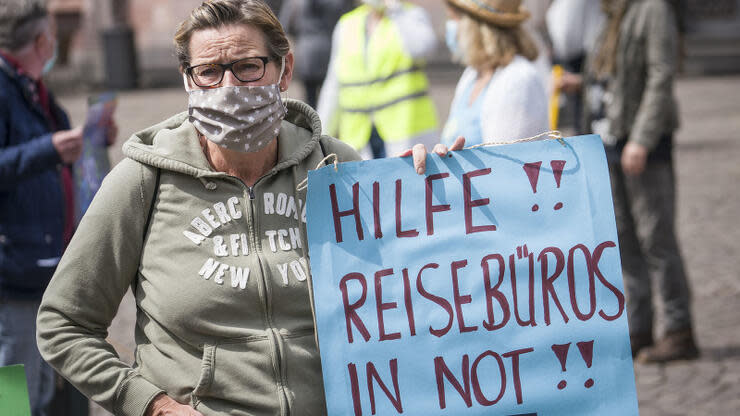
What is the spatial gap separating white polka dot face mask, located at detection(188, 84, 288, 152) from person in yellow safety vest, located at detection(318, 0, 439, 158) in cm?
306

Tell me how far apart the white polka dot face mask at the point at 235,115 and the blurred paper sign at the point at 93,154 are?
1211 mm

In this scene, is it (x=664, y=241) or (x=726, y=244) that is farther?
(x=726, y=244)

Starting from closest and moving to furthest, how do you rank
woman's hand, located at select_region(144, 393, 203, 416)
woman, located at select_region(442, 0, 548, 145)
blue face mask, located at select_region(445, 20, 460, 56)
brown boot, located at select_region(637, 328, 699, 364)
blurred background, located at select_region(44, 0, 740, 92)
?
1. woman's hand, located at select_region(144, 393, 203, 416)
2. woman, located at select_region(442, 0, 548, 145)
3. blue face mask, located at select_region(445, 20, 460, 56)
4. brown boot, located at select_region(637, 328, 699, 364)
5. blurred background, located at select_region(44, 0, 740, 92)

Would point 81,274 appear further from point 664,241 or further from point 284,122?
point 664,241

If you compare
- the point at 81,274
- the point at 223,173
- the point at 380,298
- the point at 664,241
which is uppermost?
the point at 223,173

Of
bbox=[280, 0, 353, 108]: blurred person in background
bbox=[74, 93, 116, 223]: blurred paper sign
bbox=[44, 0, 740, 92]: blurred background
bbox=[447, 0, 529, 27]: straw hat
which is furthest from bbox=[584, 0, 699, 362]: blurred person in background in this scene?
bbox=[44, 0, 740, 92]: blurred background

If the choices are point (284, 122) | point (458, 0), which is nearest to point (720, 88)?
point (458, 0)

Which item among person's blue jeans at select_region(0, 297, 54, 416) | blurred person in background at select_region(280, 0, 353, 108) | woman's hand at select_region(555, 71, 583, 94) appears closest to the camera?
person's blue jeans at select_region(0, 297, 54, 416)

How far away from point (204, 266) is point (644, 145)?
3.33 meters

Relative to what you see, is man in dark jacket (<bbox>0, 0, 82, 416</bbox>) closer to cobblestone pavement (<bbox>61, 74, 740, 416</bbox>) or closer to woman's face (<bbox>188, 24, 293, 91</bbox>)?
cobblestone pavement (<bbox>61, 74, 740, 416</bbox>)

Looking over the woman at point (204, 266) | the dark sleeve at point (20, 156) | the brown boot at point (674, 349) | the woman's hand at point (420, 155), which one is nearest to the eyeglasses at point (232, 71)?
the woman at point (204, 266)

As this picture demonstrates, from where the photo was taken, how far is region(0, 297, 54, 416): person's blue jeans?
338 centimetres

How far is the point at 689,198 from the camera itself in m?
9.16

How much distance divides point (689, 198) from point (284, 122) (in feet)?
24.0
